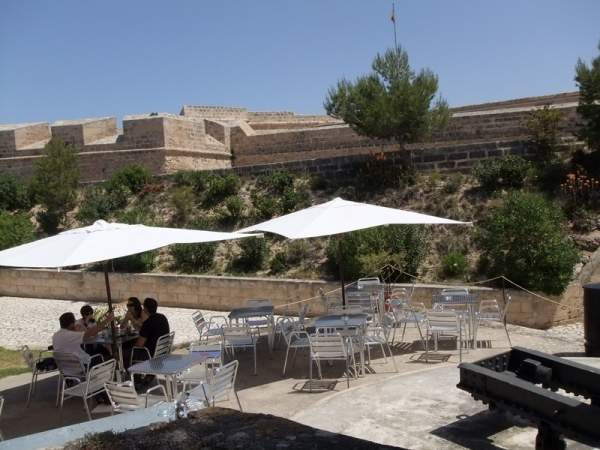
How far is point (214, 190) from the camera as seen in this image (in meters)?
16.9

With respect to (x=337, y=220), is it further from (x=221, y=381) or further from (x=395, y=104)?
(x=395, y=104)

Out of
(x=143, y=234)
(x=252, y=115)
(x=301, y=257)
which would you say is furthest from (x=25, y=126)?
(x=143, y=234)

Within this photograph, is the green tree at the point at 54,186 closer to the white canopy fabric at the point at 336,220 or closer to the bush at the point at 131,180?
the bush at the point at 131,180

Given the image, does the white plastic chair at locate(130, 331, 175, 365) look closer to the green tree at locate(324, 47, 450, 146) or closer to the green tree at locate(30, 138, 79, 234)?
the green tree at locate(324, 47, 450, 146)

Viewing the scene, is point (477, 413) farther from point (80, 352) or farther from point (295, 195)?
point (295, 195)

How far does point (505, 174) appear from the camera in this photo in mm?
13539

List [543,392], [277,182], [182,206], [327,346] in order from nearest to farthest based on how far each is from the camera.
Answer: [543,392] → [327,346] → [277,182] → [182,206]

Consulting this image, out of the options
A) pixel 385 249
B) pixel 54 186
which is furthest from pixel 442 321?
pixel 54 186

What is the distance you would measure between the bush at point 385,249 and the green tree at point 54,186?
11.1m

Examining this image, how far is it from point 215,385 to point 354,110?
12.6 meters

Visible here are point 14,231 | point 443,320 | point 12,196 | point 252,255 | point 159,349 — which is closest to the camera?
point 159,349

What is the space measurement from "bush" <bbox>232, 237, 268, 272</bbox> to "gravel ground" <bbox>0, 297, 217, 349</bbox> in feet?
5.70

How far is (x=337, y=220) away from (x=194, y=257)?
787 centimetres

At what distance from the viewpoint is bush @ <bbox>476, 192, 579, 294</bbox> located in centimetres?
950
